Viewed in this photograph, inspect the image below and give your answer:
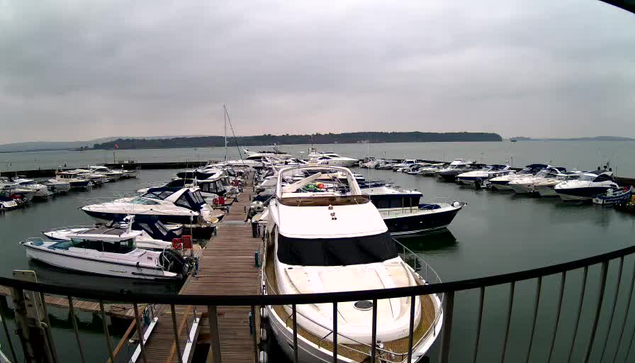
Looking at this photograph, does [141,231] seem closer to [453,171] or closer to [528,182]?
[528,182]

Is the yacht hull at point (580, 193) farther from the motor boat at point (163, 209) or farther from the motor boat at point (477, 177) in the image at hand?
the motor boat at point (163, 209)

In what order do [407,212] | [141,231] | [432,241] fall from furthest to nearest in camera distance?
[407,212] < [432,241] < [141,231]

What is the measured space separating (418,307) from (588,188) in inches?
1302

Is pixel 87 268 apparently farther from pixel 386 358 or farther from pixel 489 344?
pixel 489 344

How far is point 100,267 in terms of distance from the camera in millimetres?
14156

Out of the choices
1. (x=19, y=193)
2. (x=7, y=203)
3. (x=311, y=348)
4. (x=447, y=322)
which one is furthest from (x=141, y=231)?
(x=19, y=193)

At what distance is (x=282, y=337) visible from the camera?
633cm

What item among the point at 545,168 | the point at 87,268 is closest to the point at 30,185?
the point at 87,268

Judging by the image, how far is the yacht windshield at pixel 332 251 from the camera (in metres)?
7.86

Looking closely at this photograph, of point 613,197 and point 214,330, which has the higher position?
point 214,330

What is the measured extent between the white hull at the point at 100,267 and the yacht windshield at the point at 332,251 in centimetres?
831

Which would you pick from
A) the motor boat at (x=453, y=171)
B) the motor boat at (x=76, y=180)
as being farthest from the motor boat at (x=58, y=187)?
the motor boat at (x=453, y=171)

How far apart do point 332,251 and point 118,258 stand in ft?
35.3

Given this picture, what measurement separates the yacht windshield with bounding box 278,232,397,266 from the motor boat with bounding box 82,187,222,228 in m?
13.1
